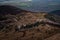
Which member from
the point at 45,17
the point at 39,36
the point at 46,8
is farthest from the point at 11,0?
the point at 39,36

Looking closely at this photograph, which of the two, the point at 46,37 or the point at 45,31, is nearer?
the point at 46,37

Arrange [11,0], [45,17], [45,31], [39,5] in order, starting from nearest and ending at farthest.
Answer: [45,31] → [45,17] → [39,5] → [11,0]

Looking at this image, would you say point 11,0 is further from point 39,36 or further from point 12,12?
point 39,36

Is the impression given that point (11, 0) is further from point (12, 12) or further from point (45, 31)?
point (45, 31)

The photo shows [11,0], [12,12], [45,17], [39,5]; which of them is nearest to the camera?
[45,17]

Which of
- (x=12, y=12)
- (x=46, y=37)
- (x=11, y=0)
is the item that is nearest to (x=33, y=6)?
(x=12, y=12)

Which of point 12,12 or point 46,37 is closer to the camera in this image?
point 46,37
